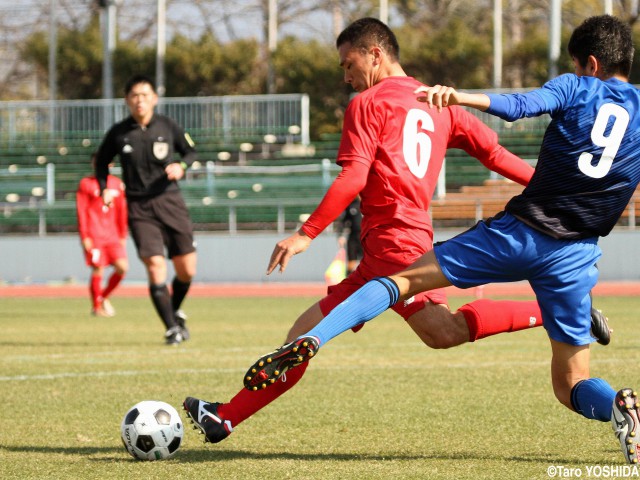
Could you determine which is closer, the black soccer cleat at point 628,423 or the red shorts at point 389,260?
the black soccer cleat at point 628,423

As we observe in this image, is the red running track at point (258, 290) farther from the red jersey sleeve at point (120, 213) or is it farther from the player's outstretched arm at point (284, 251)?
the player's outstretched arm at point (284, 251)

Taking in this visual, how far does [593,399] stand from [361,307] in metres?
1.03

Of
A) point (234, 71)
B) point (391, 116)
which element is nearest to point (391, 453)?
point (391, 116)

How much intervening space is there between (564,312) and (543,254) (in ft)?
0.91

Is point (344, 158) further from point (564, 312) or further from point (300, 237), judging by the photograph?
point (564, 312)

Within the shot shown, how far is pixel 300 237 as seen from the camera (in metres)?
5.11

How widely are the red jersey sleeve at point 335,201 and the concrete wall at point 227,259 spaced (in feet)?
62.9

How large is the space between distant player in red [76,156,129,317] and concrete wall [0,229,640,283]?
29.7ft

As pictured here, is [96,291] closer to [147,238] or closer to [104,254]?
[104,254]

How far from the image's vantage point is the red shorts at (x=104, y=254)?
49.5 ft

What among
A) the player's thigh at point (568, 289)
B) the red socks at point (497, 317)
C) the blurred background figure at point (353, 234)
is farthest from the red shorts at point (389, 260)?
the blurred background figure at point (353, 234)

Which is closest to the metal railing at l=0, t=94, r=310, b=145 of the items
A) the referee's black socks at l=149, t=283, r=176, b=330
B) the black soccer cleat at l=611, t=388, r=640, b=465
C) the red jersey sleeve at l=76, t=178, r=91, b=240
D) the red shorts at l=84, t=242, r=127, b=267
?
the red jersey sleeve at l=76, t=178, r=91, b=240

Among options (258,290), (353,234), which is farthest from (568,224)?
(258,290)

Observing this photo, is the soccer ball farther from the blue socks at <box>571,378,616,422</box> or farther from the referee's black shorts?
the referee's black shorts
